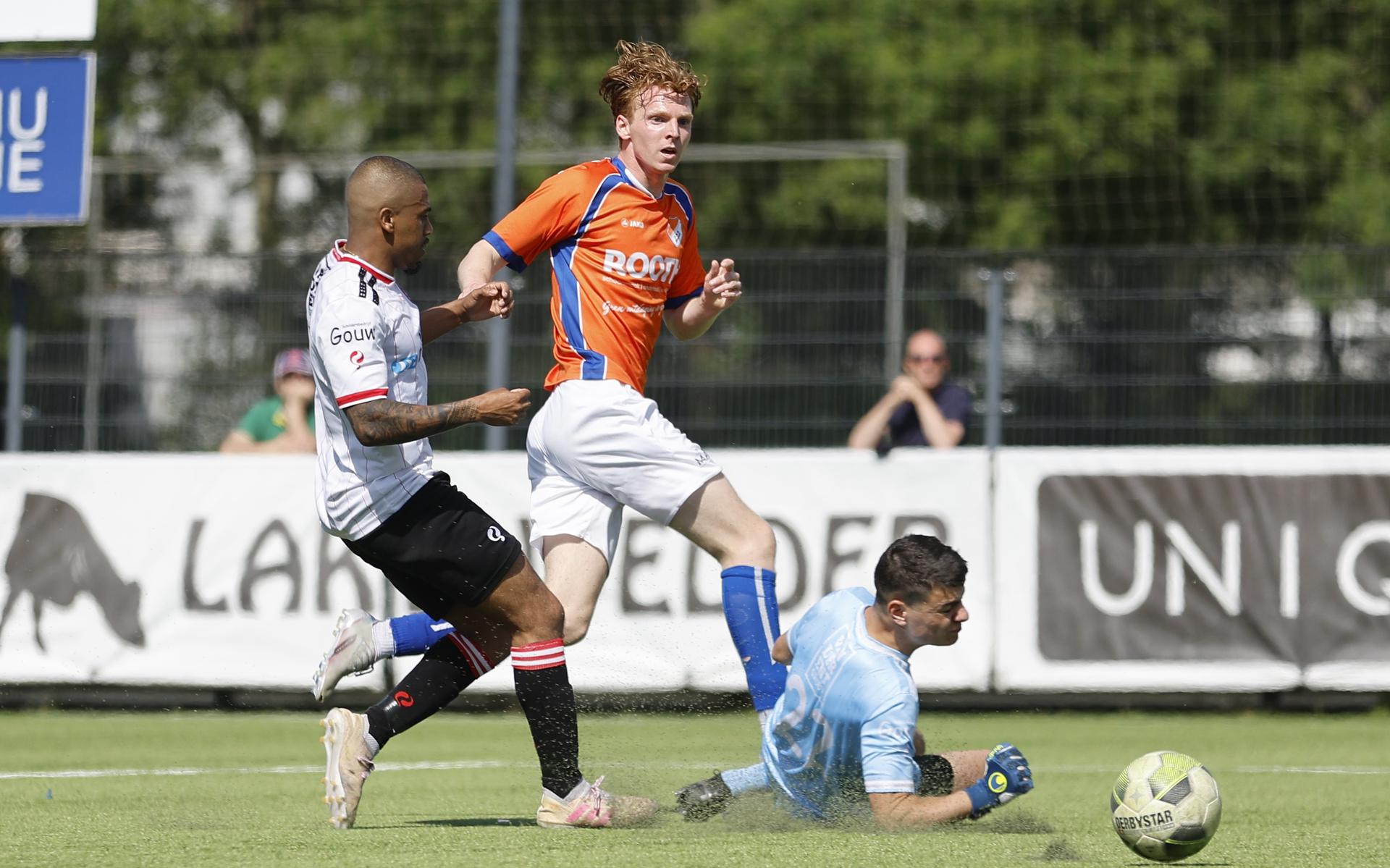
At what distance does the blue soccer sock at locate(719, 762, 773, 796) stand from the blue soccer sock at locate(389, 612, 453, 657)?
1.07m

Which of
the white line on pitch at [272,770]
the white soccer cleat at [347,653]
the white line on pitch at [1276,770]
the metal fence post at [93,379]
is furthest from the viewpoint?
the metal fence post at [93,379]

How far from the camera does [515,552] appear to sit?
5.86 meters

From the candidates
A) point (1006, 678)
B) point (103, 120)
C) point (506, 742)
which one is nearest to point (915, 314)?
point (1006, 678)

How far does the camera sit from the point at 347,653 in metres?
6.41

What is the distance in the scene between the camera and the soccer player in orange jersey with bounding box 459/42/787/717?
6406 millimetres

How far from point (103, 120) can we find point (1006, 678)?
18766mm

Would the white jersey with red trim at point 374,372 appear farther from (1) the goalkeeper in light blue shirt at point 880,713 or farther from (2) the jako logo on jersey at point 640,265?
(1) the goalkeeper in light blue shirt at point 880,713

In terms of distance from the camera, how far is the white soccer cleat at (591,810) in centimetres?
588

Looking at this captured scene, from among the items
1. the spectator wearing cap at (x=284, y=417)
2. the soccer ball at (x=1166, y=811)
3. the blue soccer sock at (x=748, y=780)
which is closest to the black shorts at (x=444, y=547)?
the blue soccer sock at (x=748, y=780)

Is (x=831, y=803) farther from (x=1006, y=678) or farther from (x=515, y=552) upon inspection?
(x=1006, y=678)

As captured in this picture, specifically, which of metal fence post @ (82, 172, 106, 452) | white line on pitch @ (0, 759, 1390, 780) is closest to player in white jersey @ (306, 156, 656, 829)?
white line on pitch @ (0, 759, 1390, 780)

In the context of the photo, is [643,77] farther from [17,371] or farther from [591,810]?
[17,371]

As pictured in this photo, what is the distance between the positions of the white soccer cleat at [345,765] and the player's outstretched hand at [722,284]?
5.92ft

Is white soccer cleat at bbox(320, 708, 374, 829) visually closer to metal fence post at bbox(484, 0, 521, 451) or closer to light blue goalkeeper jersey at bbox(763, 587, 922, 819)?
light blue goalkeeper jersey at bbox(763, 587, 922, 819)
